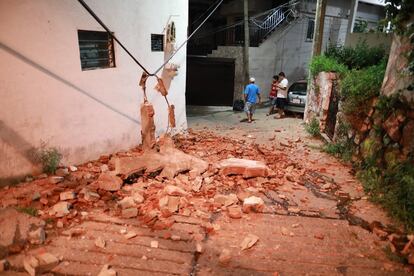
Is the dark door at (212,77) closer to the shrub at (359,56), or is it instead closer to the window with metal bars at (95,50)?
the shrub at (359,56)

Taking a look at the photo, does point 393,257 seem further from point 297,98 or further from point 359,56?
point 297,98

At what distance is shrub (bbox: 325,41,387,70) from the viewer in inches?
370

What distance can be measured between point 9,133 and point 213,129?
7.82 metres

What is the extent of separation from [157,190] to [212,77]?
42.6 ft

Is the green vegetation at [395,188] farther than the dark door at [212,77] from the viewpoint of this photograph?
No

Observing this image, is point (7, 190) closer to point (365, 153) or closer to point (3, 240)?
point (3, 240)

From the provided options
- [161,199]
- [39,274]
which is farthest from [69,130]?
[39,274]

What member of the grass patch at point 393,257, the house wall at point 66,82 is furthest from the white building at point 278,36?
→ the grass patch at point 393,257

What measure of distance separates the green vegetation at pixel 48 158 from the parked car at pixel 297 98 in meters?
11.1

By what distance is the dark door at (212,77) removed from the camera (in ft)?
57.1

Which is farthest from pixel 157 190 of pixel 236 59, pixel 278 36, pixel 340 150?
pixel 278 36

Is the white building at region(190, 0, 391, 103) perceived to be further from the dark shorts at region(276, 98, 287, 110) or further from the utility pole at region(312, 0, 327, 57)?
the utility pole at region(312, 0, 327, 57)

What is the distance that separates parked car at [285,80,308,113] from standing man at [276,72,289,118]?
31 centimetres

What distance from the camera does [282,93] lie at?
13.6 metres
